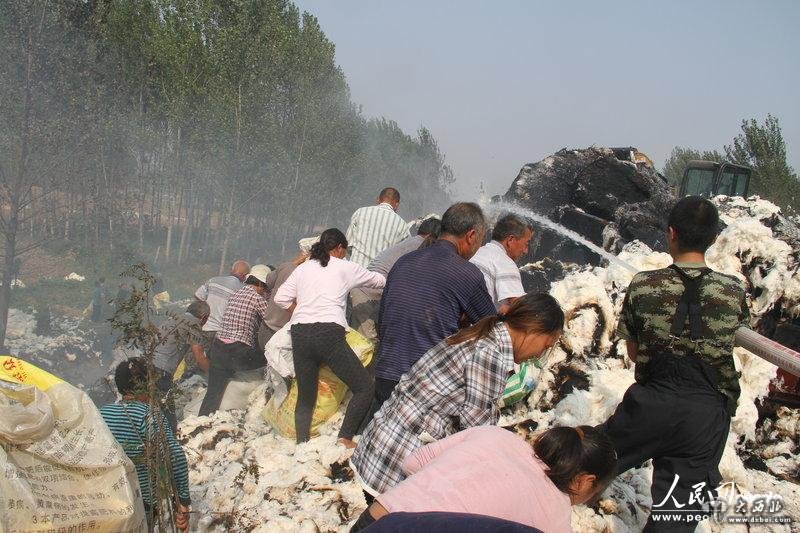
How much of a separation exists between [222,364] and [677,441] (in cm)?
334

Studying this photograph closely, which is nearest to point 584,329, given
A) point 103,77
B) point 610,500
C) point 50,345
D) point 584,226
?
point 610,500

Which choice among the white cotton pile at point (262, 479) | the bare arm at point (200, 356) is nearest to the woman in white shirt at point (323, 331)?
the white cotton pile at point (262, 479)

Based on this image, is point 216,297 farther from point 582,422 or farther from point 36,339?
point 36,339

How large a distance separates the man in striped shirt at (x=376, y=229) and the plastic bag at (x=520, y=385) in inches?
67.1

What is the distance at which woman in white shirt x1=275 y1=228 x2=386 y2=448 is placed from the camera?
3705 mm

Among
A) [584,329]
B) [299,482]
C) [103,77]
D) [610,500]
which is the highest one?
[103,77]

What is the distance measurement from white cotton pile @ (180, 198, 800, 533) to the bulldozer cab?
3820 millimetres

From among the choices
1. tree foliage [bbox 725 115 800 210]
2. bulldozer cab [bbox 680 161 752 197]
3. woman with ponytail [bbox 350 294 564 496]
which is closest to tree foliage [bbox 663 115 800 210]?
tree foliage [bbox 725 115 800 210]

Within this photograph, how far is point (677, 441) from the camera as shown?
2391mm

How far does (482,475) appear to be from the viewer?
1584 mm

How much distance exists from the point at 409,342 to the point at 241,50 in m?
20.7

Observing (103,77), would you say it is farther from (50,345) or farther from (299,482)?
(299,482)

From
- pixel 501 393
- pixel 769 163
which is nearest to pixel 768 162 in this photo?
pixel 769 163

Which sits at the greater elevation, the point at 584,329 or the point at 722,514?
the point at 584,329
